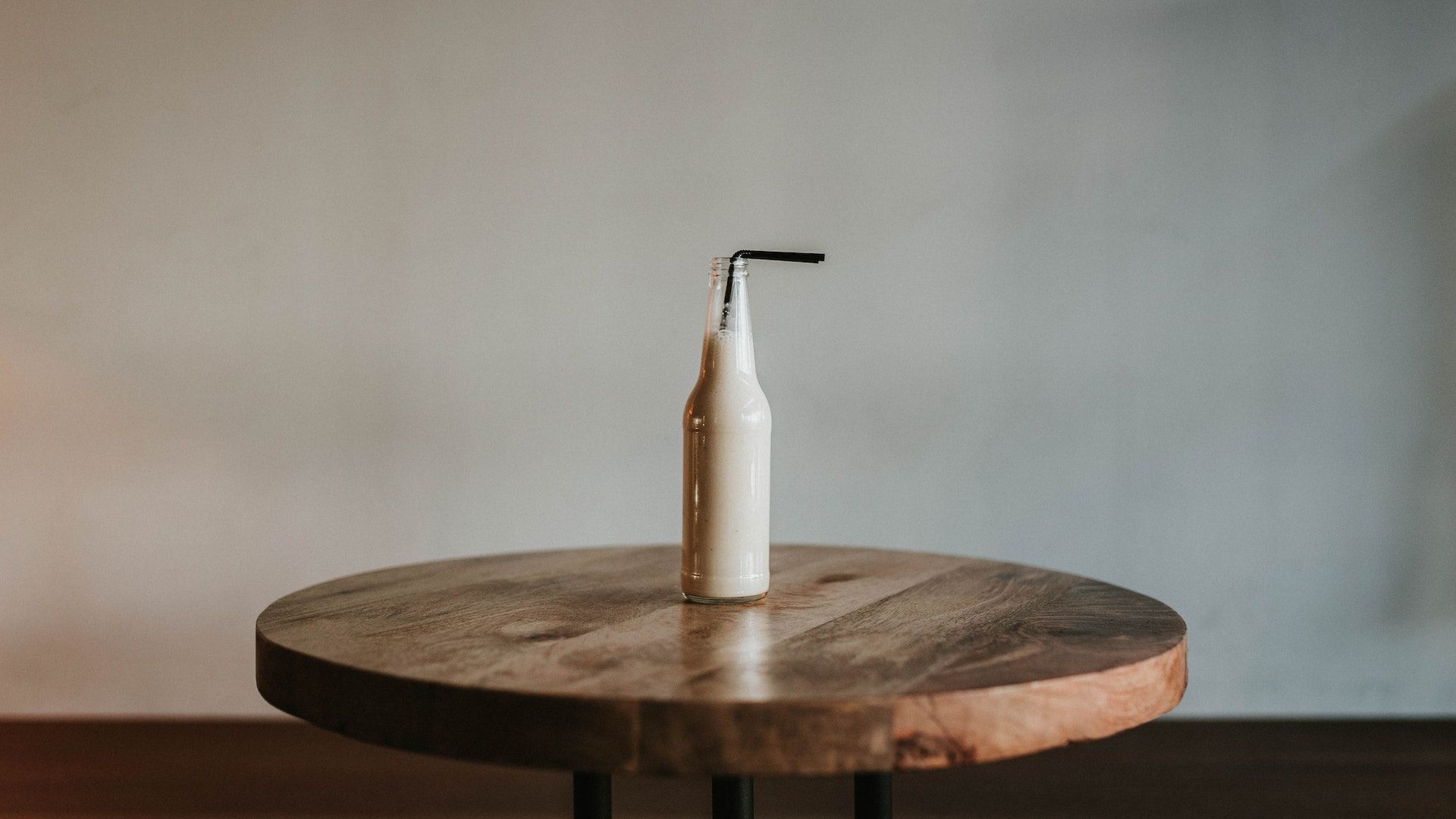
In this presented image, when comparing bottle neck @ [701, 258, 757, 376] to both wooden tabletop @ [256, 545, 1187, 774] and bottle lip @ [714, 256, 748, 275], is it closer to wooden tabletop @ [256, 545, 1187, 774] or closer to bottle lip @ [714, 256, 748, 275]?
bottle lip @ [714, 256, 748, 275]

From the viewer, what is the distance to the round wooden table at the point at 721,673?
0.58 m

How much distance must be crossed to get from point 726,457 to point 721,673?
0.92 feet

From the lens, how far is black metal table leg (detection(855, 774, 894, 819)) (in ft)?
3.51

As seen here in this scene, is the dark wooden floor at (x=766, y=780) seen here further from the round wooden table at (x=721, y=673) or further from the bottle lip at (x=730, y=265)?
the bottle lip at (x=730, y=265)

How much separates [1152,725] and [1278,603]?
0.42 meters

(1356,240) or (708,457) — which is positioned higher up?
(1356,240)

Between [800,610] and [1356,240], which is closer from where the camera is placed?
[800,610]

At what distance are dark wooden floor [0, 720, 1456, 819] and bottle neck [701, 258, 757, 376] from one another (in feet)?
3.85

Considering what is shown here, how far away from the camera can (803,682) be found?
24.4 inches

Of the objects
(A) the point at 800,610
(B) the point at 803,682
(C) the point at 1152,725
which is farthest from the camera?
(C) the point at 1152,725

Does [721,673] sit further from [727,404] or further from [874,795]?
[874,795]

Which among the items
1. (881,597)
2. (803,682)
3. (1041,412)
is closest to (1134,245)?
(1041,412)

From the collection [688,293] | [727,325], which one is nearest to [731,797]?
[727,325]

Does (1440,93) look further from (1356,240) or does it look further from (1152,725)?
(1152,725)
